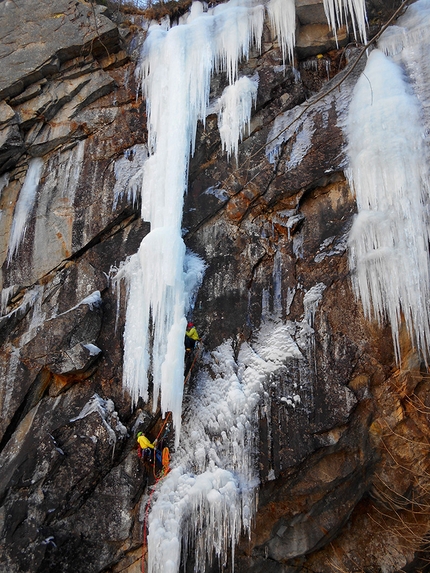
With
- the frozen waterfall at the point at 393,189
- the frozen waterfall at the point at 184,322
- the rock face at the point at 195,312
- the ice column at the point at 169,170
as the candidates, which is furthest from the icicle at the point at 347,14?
the ice column at the point at 169,170

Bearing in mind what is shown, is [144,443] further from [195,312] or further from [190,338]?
[195,312]

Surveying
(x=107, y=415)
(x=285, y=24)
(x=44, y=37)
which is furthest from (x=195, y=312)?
(x=44, y=37)

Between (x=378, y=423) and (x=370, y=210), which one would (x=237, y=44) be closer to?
(x=370, y=210)

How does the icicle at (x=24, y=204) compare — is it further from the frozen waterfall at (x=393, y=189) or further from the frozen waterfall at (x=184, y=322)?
the frozen waterfall at (x=393, y=189)

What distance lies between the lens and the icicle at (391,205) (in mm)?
6254

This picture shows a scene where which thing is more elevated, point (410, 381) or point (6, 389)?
point (6, 389)

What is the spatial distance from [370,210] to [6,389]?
532 centimetres

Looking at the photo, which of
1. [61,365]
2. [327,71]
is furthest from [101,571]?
[327,71]

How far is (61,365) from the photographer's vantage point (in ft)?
23.3

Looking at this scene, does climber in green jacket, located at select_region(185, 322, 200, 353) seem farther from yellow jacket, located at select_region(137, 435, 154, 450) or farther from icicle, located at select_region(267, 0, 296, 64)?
icicle, located at select_region(267, 0, 296, 64)

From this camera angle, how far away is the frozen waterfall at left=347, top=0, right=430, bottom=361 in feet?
20.6

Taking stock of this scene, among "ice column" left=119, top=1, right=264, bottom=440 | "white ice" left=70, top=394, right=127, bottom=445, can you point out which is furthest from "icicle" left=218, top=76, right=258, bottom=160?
"white ice" left=70, top=394, right=127, bottom=445

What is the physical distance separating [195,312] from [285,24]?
5009 mm

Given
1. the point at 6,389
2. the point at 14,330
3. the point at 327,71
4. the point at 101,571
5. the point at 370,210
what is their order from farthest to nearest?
the point at 327,71 → the point at 14,330 → the point at 6,389 → the point at 370,210 → the point at 101,571
